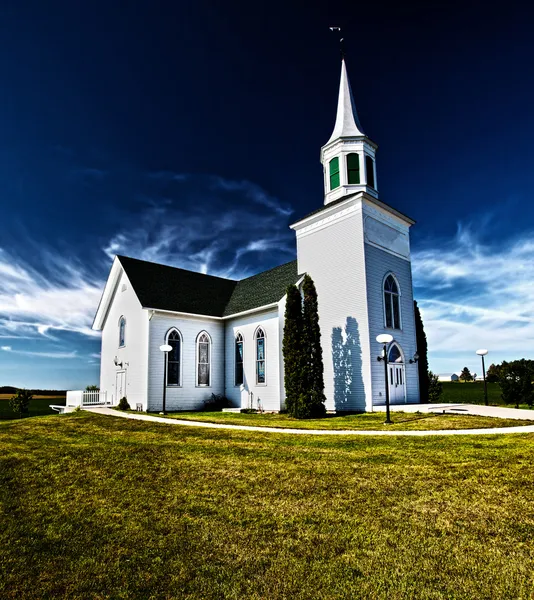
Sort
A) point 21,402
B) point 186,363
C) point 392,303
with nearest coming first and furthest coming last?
point 392,303 < point 186,363 < point 21,402

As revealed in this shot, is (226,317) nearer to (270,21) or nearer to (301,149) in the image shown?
(301,149)

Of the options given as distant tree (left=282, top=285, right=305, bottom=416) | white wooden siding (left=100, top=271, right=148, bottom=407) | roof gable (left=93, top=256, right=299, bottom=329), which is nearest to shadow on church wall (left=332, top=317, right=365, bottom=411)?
distant tree (left=282, top=285, right=305, bottom=416)

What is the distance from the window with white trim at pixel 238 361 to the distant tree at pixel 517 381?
12993mm

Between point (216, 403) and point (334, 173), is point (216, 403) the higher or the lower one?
the lower one

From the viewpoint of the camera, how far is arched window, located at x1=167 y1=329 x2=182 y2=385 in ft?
74.2

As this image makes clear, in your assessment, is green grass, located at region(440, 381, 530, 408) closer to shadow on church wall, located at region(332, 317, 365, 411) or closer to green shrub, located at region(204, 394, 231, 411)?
shadow on church wall, located at region(332, 317, 365, 411)

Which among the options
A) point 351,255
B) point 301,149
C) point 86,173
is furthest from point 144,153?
point 351,255

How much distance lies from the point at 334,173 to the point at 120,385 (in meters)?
16.7

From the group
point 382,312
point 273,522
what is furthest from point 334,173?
point 273,522

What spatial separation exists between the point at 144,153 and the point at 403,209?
43.8 feet

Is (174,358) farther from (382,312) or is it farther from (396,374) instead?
(396,374)

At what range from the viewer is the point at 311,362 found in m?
18.8

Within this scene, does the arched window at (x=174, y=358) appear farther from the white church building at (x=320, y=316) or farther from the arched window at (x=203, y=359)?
the arched window at (x=203, y=359)

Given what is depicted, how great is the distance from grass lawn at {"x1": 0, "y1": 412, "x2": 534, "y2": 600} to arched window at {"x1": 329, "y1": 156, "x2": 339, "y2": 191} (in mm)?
15717
